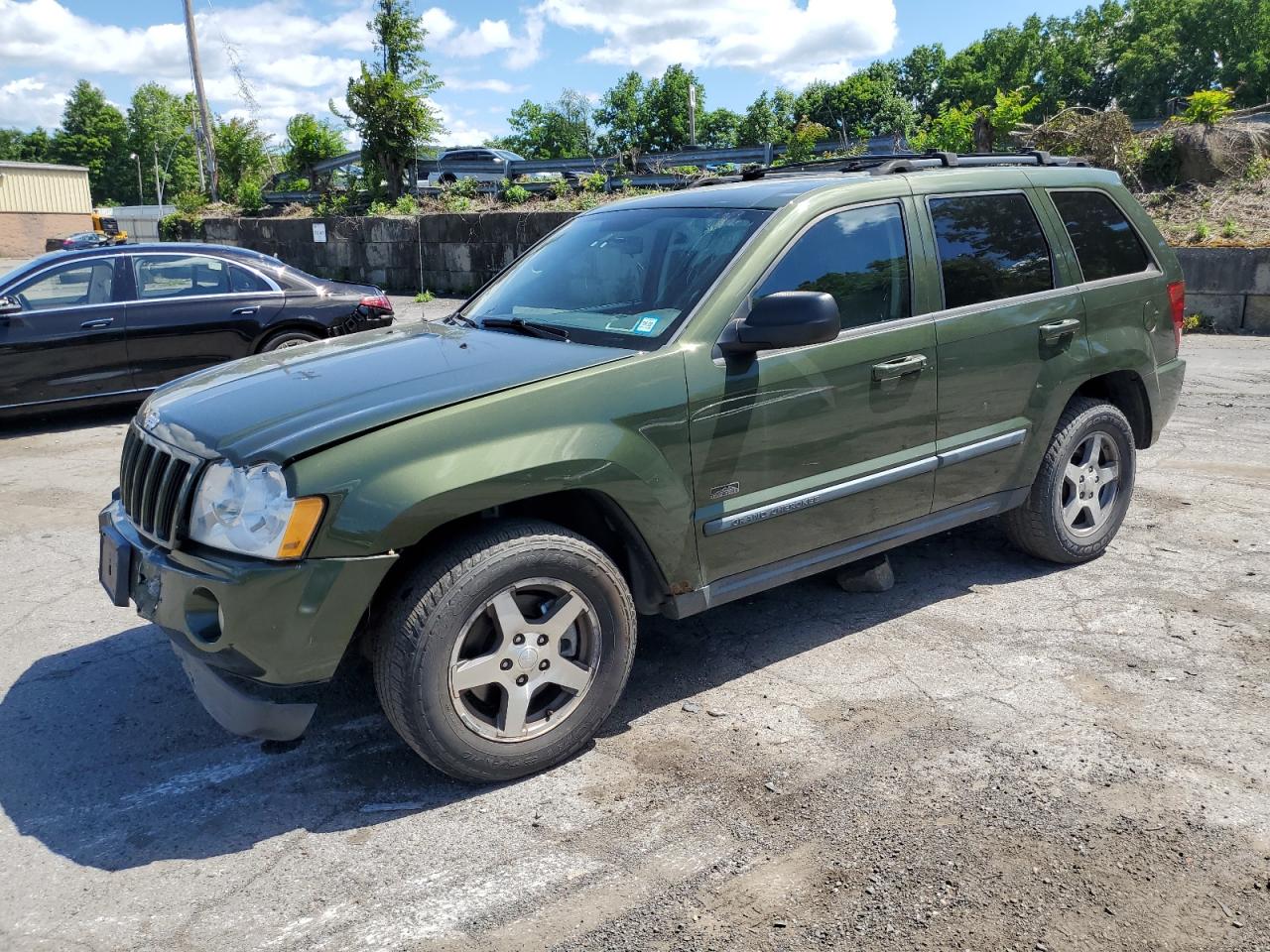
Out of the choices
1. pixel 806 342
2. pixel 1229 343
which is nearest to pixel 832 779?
pixel 806 342

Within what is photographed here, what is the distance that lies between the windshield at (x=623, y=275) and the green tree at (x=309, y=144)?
2303 cm

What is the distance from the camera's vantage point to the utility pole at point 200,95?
27953 millimetres

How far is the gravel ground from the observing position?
270cm

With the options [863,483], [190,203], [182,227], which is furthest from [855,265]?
[190,203]

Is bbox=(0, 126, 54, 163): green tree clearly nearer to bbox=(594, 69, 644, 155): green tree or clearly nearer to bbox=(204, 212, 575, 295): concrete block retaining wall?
bbox=(594, 69, 644, 155): green tree

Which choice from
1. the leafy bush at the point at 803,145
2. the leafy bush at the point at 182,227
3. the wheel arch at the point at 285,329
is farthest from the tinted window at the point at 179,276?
the leafy bush at the point at 182,227

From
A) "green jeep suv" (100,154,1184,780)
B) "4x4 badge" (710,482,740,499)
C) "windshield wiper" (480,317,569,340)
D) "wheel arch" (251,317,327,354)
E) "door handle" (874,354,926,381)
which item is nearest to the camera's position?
"green jeep suv" (100,154,1184,780)

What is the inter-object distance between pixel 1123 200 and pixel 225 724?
471 cm

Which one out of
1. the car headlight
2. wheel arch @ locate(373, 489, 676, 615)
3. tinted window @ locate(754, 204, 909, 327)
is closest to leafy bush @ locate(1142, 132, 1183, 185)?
tinted window @ locate(754, 204, 909, 327)

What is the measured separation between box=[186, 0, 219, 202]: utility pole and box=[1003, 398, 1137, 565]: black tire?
28.0m

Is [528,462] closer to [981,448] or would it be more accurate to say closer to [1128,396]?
[981,448]

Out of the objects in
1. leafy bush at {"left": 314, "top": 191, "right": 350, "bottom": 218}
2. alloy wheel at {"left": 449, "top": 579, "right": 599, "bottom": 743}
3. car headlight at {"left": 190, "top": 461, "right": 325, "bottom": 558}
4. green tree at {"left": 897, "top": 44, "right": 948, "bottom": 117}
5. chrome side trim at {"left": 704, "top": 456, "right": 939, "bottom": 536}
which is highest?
green tree at {"left": 897, "top": 44, "right": 948, "bottom": 117}

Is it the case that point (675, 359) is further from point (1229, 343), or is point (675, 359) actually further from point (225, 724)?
point (1229, 343)

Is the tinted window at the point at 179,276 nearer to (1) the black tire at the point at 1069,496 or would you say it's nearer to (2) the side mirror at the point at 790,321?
(2) the side mirror at the point at 790,321
